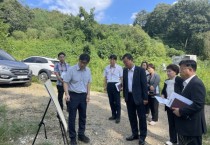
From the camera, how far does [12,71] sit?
12.1m

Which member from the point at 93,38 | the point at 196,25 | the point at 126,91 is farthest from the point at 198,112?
the point at 196,25

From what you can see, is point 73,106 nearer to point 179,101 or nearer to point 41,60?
point 179,101

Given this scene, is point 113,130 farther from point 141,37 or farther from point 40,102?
point 141,37

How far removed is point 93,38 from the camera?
3631cm

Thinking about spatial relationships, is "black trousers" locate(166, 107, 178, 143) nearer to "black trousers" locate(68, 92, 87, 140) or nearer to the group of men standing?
the group of men standing

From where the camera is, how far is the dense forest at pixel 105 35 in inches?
1203

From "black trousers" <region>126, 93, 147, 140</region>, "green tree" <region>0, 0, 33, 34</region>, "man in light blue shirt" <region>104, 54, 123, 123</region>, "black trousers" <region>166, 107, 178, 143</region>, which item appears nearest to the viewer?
"black trousers" <region>166, 107, 178, 143</region>

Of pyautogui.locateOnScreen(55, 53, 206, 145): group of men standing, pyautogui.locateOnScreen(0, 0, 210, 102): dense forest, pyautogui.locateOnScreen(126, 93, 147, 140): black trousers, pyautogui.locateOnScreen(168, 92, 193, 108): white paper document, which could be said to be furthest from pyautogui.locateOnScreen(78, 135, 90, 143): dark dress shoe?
pyautogui.locateOnScreen(0, 0, 210, 102): dense forest

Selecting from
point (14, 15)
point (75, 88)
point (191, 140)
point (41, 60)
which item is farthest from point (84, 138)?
point (14, 15)

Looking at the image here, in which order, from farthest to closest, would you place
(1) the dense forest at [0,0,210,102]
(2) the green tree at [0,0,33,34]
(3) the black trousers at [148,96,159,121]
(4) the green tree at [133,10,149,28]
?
(4) the green tree at [133,10,149,28], (2) the green tree at [0,0,33,34], (1) the dense forest at [0,0,210,102], (3) the black trousers at [148,96,159,121]

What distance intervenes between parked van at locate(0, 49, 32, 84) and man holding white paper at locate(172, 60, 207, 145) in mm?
9277

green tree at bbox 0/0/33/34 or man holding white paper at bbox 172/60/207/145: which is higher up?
green tree at bbox 0/0/33/34

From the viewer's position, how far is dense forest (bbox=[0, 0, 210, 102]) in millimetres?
30547

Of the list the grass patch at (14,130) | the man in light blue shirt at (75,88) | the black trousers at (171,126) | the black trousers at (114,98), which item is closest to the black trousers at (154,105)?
the black trousers at (114,98)
